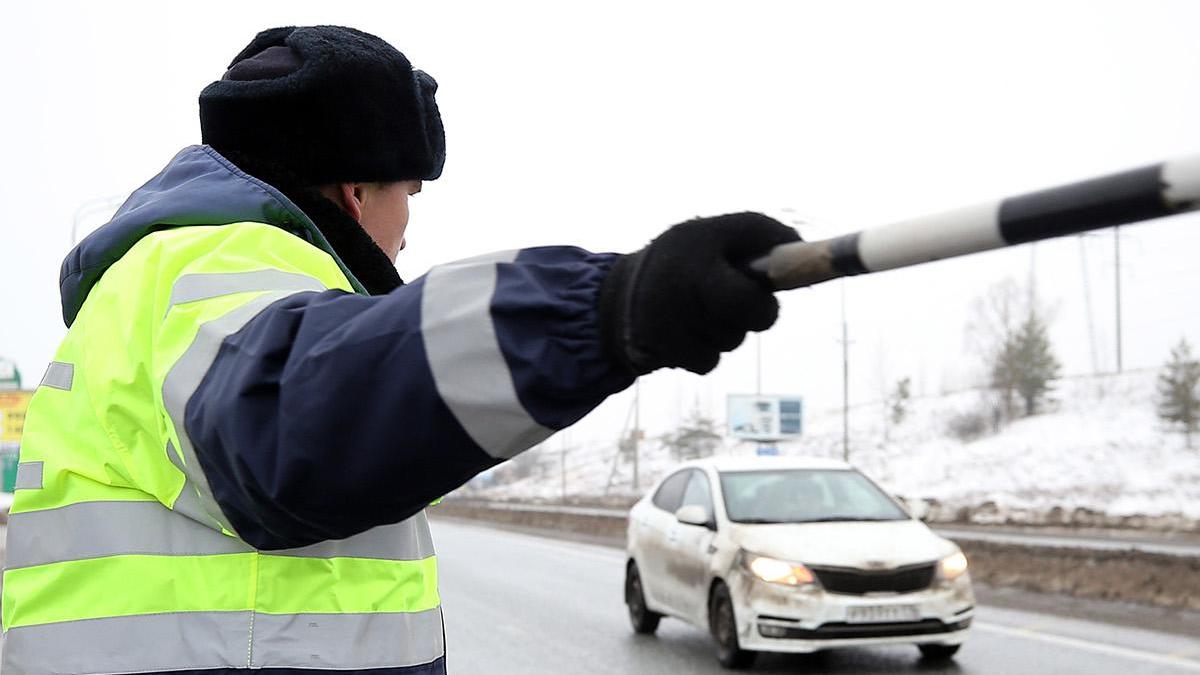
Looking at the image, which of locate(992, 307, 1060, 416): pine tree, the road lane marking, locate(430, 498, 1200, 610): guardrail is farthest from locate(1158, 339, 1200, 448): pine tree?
the road lane marking

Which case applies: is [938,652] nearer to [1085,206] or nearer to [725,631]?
[725,631]

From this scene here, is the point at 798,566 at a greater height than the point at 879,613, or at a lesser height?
greater

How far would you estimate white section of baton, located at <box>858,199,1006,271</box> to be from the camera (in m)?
1.01

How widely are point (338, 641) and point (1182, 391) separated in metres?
60.0

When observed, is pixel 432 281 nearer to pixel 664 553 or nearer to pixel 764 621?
pixel 764 621

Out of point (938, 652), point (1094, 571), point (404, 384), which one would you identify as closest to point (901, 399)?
point (1094, 571)

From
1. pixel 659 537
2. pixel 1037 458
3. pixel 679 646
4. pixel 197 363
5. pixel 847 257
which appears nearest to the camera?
pixel 847 257

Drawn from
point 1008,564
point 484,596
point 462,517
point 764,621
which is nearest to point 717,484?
point 764,621

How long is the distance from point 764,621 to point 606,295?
8.20 metres

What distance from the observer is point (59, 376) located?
161cm

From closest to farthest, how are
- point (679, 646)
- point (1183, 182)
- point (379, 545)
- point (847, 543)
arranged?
1. point (1183, 182)
2. point (379, 545)
3. point (847, 543)
4. point (679, 646)

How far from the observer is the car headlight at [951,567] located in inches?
358

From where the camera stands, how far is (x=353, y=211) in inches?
71.9

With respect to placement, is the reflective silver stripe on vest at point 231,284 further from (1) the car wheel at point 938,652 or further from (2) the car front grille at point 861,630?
(1) the car wheel at point 938,652
